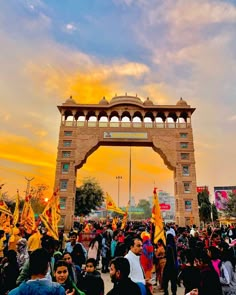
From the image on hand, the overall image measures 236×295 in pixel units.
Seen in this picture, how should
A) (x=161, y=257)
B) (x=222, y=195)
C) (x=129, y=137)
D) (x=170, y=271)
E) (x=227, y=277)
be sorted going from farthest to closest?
(x=222, y=195), (x=129, y=137), (x=161, y=257), (x=170, y=271), (x=227, y=277)

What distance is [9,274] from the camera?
404 centimetres

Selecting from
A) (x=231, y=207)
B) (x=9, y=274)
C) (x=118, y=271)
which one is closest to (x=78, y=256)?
(x=9, y=274)

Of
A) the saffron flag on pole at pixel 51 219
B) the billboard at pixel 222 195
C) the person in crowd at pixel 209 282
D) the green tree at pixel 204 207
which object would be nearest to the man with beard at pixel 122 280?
the person in crowd at pixel 209 282

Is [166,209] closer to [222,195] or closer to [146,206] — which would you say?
[222,195]

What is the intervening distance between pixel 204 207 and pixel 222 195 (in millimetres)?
12171

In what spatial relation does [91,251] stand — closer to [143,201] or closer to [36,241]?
[36,241]

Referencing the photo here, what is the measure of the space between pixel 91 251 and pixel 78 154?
19020mm

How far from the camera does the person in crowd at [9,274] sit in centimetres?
390

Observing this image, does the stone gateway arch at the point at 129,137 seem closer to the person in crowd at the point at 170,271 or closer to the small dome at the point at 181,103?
the small dome at the point at 181,103

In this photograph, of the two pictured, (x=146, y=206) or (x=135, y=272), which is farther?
(x=146, y=206)

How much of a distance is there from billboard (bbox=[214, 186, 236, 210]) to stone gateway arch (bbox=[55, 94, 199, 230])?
958 cm

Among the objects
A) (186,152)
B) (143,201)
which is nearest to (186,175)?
(186,152)

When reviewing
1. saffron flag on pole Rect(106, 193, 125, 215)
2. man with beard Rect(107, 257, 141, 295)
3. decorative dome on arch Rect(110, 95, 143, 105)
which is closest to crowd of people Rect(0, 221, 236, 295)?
man with beard Rect(107, 257, 141, 295)

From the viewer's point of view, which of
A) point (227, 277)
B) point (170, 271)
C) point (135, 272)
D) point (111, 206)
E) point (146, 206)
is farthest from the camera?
point (146, 206)
